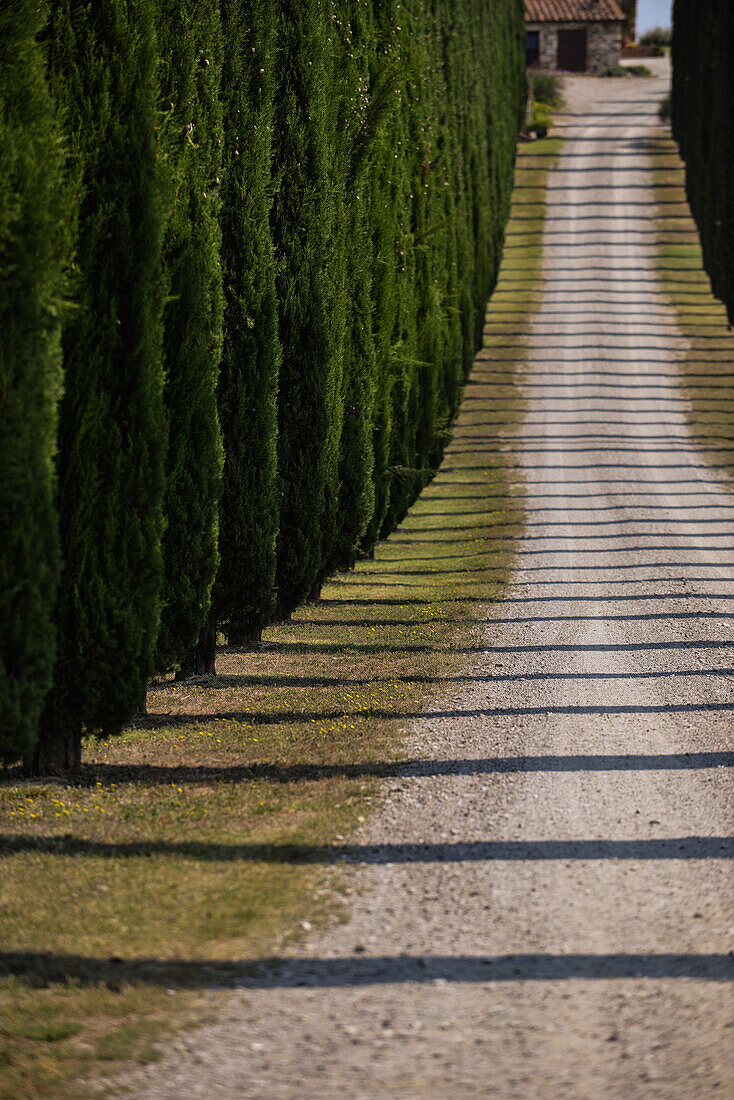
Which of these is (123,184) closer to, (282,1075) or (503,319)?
(282,1075)

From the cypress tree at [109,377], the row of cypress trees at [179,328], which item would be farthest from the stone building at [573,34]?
the cypress tree at [109,377]

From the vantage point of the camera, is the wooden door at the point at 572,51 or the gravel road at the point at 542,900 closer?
the gravel road at the point at 542,900

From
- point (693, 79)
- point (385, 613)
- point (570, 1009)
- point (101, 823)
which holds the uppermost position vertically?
point (693, 79)

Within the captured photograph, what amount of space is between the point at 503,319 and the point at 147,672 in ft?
92.1

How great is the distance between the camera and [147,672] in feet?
21.3

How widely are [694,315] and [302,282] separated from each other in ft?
80.6

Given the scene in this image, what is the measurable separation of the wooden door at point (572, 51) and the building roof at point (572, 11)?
2.76 feet

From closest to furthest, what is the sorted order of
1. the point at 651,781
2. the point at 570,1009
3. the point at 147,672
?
the point at 570,1009, the point at 651,781, the point at 147,672

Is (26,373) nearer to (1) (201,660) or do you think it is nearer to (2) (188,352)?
(2) (188,352)

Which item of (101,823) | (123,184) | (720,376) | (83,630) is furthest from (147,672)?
(720,376)

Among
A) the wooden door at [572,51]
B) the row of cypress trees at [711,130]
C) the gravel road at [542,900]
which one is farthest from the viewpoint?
the wooden door at [572,51]

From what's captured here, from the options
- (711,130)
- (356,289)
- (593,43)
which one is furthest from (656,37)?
(356,289)

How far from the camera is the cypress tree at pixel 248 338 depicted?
29.7ft

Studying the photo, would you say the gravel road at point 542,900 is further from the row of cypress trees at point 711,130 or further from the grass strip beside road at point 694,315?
the row of cypress trees at point 711,130
